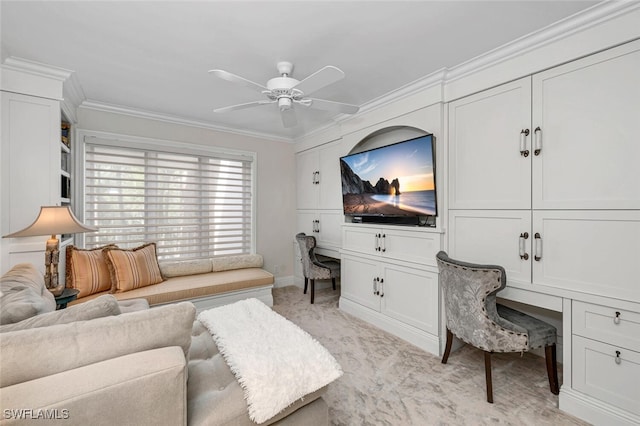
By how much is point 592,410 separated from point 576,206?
1271 mm

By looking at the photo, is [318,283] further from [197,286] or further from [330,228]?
[197,286]

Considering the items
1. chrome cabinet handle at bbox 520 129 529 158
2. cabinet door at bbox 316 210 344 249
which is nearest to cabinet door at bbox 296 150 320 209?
cabinet door at bbox 316 210 344 249

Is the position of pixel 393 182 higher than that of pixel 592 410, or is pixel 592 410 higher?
pixel 393 182

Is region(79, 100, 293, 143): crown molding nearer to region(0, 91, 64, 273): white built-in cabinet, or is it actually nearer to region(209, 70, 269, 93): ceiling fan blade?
region(0, 91, 64, 273): white built-in cabinet

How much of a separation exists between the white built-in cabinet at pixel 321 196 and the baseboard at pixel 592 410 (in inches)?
104

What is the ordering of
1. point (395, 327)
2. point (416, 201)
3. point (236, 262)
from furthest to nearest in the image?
point (236, 262), point (395, 327), point (416, 201)

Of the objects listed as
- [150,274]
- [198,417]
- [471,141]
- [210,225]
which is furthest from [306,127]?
[198,417]

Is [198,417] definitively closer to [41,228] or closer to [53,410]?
[53,410]

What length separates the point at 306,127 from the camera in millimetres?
4215

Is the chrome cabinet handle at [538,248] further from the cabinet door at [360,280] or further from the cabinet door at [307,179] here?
the cabinet door at [307,179]

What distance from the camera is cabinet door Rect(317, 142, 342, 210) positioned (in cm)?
393

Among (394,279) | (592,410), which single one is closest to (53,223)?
(394,279)

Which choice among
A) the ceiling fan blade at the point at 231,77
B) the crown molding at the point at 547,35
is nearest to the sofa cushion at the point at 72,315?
the ceiling fan blade at the point at 231,77

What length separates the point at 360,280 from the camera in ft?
11.2
